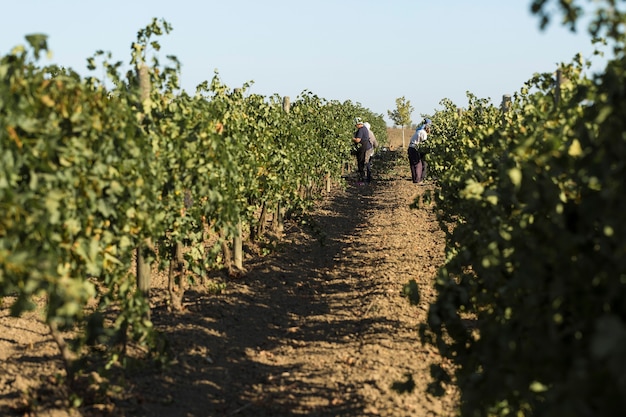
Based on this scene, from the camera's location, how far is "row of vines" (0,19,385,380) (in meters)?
4.26

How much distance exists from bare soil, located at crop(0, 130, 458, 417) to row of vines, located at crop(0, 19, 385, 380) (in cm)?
43

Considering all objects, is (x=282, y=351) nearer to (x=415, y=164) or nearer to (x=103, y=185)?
(x=103, y=185)

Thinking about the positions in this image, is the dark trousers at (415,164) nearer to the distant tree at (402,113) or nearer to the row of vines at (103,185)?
the row of vines at (103,185)

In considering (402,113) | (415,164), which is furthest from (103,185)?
(402,113)

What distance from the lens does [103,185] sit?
208 inches

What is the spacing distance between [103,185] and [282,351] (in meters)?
3.08

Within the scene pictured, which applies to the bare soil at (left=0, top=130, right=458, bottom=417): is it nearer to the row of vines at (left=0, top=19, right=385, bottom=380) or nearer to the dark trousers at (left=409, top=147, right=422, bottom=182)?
the row of vines at (left=0, top=19, right=385, bottom=380)

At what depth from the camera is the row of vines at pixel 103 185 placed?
14.0 feet

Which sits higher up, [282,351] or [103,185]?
[103,185]

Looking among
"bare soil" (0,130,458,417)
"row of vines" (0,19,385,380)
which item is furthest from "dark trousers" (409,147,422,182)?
"row of vines" (0,19,385,380)

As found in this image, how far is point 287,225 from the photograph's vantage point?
1587 cm

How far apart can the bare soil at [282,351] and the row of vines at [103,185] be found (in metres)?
0.43

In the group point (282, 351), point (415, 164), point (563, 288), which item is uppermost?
point (415, 164)

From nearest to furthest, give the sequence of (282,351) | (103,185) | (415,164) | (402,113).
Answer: (103,185) → (282,351) → (415,164) → (402,113)
